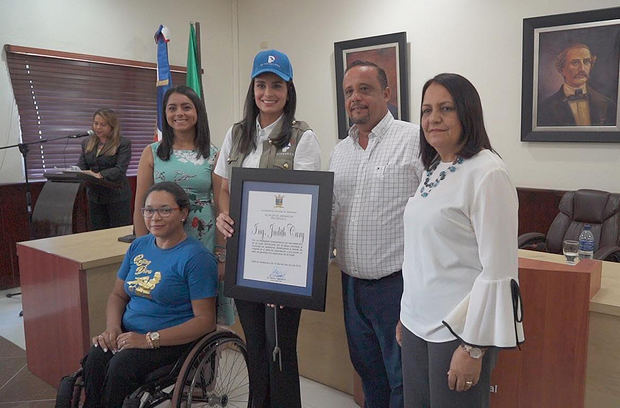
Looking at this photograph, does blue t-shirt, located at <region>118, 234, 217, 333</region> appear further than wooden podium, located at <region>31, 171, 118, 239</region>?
No

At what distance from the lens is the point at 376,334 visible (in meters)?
1.62

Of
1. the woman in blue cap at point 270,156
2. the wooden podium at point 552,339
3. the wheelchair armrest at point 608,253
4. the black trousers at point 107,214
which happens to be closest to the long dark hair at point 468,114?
the woman in blue cap at point 270,156

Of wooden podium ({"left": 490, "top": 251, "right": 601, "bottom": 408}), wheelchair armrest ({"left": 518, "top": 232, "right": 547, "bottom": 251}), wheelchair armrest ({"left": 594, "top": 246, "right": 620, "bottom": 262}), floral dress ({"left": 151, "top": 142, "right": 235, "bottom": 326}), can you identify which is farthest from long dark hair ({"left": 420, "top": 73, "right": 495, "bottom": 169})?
wheelchair armrest ({"left": 518, "top": 232, "right": 547, "bottom": 251})

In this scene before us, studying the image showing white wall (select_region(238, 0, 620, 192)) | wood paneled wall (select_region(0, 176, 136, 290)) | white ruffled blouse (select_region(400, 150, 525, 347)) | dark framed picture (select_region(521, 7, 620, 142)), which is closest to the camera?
white ruffled blouse (select_region(400, 150, 525, 347))

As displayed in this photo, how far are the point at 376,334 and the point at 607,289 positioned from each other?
91 centimetres

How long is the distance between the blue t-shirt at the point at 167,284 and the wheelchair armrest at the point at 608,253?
2.39 meters

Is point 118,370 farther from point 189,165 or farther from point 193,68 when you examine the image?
point 193,68

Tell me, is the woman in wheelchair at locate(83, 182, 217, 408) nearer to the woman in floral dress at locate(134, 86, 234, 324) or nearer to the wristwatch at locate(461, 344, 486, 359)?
the woman in floral dress at locate(134, 86, 234, 324)

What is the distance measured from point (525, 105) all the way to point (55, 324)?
11.7ft

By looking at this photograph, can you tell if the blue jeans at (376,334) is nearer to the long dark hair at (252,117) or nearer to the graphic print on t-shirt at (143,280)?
the long dark hair at (252,117)

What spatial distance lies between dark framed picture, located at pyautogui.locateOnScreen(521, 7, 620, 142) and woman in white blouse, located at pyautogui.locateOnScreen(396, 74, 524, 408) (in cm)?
291

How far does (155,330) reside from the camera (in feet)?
6.11

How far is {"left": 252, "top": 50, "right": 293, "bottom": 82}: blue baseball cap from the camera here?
62.8 inches

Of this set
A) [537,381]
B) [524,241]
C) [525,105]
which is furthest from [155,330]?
[525,105]
